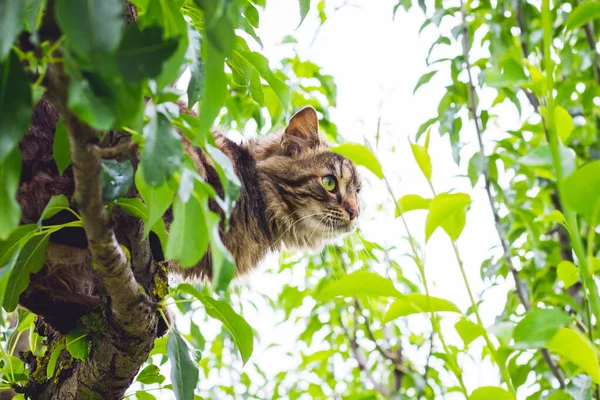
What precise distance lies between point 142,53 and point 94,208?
0.79 ft

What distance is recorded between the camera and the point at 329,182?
8.38 ft

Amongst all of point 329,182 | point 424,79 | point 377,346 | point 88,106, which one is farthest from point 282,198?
point 88,106

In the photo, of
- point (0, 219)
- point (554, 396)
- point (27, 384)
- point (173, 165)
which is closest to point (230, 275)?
point (173, 165)

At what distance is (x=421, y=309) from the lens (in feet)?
3.10

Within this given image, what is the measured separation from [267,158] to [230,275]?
188 centimetres

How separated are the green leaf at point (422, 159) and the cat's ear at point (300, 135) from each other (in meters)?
1.59

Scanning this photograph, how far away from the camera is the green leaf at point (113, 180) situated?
2.50 ft

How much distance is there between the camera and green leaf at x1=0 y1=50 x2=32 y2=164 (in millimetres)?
583

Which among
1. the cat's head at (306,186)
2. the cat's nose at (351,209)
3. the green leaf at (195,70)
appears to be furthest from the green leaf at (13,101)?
the cat's nose at (351,209)

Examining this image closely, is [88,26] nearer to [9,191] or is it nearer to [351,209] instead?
[9,191]

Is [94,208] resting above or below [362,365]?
below

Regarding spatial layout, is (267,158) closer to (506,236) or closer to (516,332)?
(506,236)

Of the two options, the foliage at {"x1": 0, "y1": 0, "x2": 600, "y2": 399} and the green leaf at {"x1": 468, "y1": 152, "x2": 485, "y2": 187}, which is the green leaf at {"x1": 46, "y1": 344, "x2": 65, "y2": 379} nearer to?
the foliage at {"x1": 0, "y1": 0, "x2": 600, "y2": 399}

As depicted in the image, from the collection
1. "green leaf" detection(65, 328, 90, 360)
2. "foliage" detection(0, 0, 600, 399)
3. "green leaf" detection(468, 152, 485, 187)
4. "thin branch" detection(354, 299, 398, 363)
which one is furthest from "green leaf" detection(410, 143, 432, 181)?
"thin branch" detection(354, 299, 398, 363)
